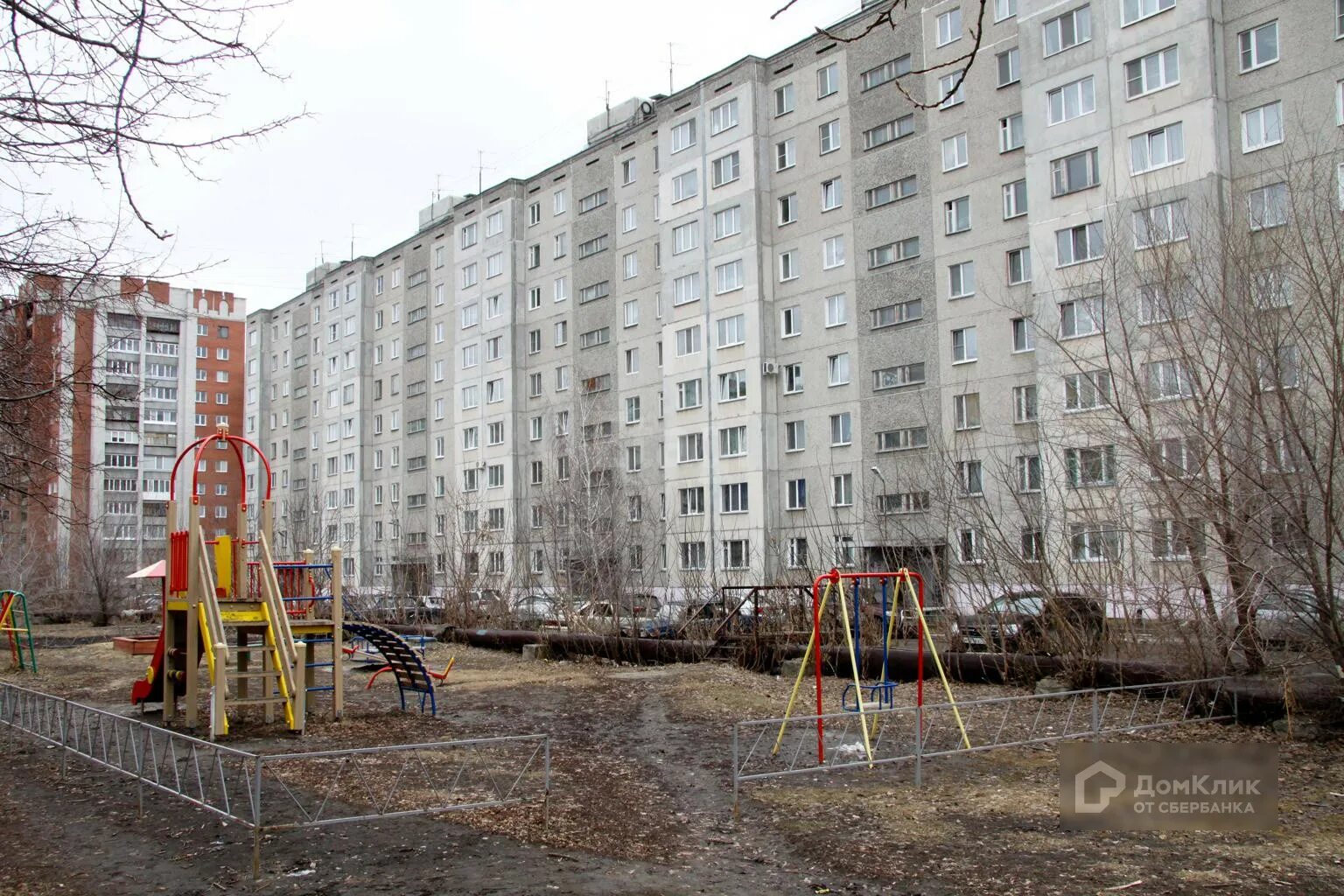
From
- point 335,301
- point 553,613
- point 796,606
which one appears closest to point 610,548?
point 553,613

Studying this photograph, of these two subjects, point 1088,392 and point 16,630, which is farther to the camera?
point 16,630

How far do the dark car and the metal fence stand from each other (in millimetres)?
8138

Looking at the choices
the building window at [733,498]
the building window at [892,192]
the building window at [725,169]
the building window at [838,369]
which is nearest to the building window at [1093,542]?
the building window at [838,369]

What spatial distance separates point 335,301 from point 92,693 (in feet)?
181

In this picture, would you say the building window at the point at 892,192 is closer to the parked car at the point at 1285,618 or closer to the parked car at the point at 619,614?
the parked car at the point at 619,614

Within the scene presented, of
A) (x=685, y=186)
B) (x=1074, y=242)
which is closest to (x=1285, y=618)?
(x=1074, y=242)

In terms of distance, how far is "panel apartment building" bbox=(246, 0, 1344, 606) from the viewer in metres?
28.0

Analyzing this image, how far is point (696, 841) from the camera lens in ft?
27.6

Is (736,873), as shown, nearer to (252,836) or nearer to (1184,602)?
(252,836)

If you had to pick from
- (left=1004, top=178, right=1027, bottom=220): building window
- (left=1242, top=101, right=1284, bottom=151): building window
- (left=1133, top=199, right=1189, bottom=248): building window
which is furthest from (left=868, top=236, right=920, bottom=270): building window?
(left=1133, top=199, right=1189, bottom=248): building window

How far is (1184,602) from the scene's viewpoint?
46.0 ft

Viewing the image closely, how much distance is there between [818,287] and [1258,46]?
1576 centimetres

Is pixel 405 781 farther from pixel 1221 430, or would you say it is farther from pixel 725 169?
pixel 725 169

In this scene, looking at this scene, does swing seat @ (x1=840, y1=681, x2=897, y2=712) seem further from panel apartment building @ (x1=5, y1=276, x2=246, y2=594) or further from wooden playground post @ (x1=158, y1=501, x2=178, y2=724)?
panel apartment building @ (x1=5, y1=276, x2=246, y2=594)
